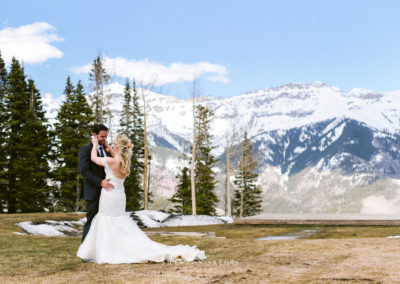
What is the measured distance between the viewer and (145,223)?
21531 mm

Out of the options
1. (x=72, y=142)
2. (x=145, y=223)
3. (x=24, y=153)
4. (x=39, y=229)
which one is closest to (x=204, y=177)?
(x=72, y=142)

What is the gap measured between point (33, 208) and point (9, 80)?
12829 mm

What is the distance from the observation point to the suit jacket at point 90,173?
8.49 meters

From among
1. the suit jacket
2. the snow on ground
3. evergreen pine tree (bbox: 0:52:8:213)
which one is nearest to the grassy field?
the suit jacket

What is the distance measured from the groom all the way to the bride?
119mm

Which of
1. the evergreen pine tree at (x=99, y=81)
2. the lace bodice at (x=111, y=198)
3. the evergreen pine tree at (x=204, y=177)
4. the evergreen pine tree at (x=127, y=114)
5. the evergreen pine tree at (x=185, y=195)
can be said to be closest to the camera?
the lace bodice at (x=111, y=198)

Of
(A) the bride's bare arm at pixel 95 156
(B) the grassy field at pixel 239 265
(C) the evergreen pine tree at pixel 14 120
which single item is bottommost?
(B) the grassy field at pixel 239 265

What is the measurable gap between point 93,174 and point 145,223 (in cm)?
1341

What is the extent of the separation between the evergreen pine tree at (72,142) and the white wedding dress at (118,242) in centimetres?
3017

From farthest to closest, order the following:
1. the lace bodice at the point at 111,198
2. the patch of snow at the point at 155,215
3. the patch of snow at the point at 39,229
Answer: the patch of snow at the point at 155,215, the patch of snow at the point at 39,229, the lace bodice at the point at 111,198

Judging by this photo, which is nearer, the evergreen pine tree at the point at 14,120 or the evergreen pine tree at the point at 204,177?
the evergreen pine tree at the point at 14,120

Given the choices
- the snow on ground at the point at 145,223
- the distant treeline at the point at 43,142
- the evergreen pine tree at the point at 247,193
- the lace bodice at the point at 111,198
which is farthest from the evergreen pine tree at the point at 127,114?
the lace bodice at the point at 111,198

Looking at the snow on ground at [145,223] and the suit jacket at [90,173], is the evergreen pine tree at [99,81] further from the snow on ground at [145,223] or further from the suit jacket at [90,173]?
the suit jacket at [90,173]

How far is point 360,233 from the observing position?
51.1ft
